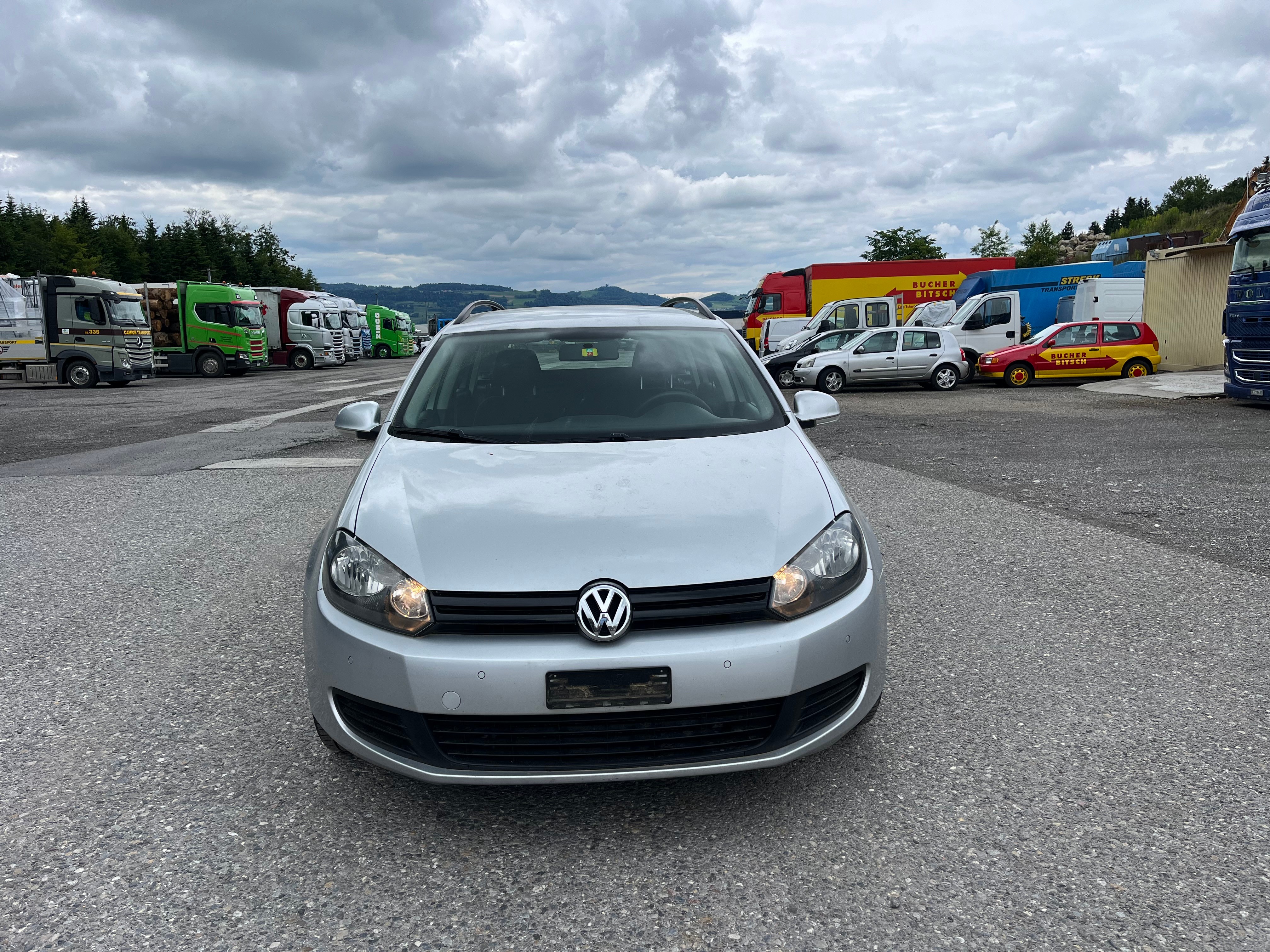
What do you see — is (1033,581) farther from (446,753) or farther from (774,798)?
(446,753)

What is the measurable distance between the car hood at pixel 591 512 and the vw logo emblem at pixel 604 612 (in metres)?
0.03

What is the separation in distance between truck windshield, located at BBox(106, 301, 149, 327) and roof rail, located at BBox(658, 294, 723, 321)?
2681 centimetres

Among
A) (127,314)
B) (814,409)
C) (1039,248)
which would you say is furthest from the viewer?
(1039,248)

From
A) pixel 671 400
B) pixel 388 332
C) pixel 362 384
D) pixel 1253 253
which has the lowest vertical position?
pixel 362 384

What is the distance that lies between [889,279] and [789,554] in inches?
1144

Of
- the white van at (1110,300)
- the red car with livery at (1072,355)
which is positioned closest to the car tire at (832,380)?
the red car with livery at (1072,355)

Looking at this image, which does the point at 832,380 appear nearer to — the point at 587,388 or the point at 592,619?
the point at 587,388

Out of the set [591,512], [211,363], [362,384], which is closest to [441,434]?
[591,512]

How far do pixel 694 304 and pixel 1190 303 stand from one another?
925 inches

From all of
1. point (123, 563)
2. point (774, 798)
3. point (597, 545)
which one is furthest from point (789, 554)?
point (123, 563)

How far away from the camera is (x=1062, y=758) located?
2969 mm

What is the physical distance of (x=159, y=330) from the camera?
34438 millimetres

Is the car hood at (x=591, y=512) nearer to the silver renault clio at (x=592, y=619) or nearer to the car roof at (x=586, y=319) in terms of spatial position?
the silver renault clio at (x=592, y=619)

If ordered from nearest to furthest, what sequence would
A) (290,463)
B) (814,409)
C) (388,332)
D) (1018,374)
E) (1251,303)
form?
(814,409), (290,463), (1251,303), (1018,374), (388,332)
